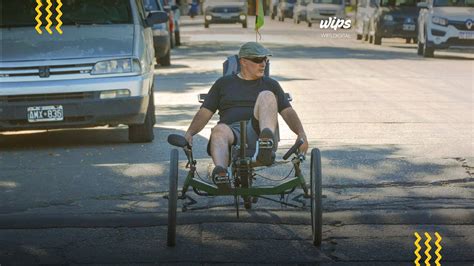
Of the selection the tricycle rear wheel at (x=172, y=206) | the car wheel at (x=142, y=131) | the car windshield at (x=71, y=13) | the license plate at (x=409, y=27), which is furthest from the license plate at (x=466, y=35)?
the tricycle rear wheel at (x=172, y=206)

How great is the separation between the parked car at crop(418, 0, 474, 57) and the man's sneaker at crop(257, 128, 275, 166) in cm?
2269

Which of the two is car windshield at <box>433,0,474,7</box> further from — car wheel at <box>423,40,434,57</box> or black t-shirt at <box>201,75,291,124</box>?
black t-shirt at <box>201,75,291,124</box>

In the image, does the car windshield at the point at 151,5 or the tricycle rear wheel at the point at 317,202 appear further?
the car windshield at the point at 151,5

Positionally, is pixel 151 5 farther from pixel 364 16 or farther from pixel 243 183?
pixel 243 183

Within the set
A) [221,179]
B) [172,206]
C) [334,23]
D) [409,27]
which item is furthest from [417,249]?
[334,23]

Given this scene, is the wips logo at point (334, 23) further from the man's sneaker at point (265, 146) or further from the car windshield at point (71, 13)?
the man's sneaker at point (265, 146)

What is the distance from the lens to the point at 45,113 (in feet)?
40.4

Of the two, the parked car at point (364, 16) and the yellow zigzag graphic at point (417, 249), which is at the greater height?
the yellow zigzag graphic at point (417, 249)

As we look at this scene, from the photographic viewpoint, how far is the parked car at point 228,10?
186 ft

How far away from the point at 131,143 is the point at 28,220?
5.06 metres

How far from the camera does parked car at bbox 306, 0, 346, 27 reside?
5216cm

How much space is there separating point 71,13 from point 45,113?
1.56m

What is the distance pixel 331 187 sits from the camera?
378 inches

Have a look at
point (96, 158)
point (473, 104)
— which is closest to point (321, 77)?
point (473, 104)
